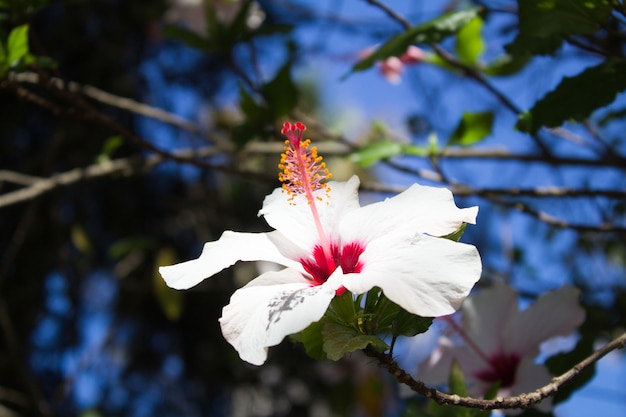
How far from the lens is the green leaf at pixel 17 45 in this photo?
1.20 meters

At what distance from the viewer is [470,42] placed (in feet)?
5.03

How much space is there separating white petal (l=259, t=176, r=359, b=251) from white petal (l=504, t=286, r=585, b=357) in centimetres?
40

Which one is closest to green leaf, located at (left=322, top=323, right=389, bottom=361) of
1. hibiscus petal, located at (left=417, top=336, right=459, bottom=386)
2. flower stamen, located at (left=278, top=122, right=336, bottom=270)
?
flower stamen, located at (left=278, top=122, right=336, bottom=270)

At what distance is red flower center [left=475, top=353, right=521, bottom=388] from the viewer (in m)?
1.07

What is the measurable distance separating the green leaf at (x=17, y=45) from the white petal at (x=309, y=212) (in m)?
0.64

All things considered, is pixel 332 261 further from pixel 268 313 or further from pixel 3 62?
pixel 3 62

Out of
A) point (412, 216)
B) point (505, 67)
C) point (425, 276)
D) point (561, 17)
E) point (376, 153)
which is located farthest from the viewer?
point (505, 67)

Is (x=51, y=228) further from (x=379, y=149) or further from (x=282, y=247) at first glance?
(x=282, y=247)

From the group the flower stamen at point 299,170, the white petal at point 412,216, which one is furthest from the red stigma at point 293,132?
the white petal at point 412,216

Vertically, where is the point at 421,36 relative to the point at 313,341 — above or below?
above

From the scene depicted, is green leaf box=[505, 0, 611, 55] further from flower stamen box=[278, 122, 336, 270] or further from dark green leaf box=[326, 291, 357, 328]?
dark green leaf box=[326, 291, 357, 328]

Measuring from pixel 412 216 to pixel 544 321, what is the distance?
43 cm

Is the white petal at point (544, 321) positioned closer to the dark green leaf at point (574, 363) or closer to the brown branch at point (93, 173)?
the dark green leaf at point (574, 363)

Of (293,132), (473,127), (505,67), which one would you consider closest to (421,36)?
(473,127)
